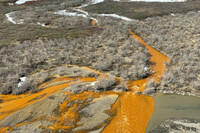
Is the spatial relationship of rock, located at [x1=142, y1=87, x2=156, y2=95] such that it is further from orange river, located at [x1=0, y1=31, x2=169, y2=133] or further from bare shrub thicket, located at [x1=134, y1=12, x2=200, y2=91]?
bare shrub thicket, located at [x1=134, y1=12, x2=200, y2=91]

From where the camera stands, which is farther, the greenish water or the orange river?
the greenish water

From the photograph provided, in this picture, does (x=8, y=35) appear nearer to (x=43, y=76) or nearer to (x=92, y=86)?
(x=43, y=76)

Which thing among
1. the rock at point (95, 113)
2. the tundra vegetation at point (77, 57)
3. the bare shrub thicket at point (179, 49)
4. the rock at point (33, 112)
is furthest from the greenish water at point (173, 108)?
the rock at point (33, 112)

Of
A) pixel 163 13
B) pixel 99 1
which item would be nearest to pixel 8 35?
pixel 163 13

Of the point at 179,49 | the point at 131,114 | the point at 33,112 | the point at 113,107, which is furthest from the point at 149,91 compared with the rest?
the point at 179,49

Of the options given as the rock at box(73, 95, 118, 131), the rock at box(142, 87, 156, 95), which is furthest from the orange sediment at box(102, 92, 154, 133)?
the rock at box(73, 95, 118, 131)

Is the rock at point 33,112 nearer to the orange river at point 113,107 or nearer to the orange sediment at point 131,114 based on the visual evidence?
the orange river at point 113,107
